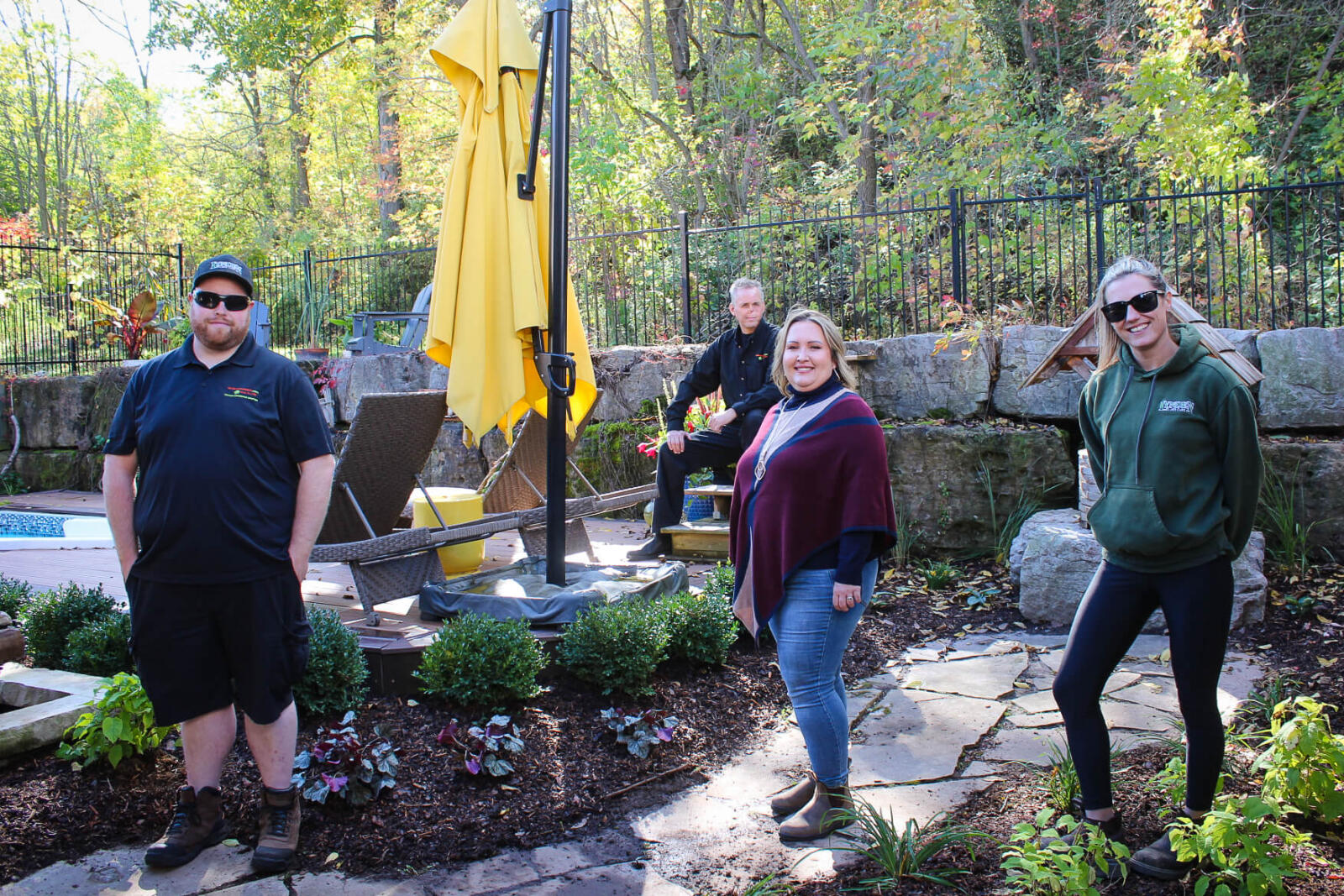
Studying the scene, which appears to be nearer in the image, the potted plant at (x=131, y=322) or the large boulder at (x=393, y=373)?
the large boulder at (x=393, y=373)

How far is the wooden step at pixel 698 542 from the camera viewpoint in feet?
19.0

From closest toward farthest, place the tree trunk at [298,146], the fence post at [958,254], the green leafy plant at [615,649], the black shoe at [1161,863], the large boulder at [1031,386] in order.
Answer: the black shoe at [1161,863] < the green leafy plant at [615,649] < the large boulder at [1031,386] < the fence post at [958,254] < the tree trunk at [298,146]

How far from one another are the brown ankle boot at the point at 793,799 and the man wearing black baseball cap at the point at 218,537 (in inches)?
52.1

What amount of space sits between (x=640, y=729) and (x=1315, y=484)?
4.34m

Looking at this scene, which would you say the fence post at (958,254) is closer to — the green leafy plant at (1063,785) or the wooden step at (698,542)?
the wooden step at (698,542)

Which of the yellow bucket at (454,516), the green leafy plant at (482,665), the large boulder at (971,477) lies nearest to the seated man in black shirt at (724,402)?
the large boulder at (971,477)

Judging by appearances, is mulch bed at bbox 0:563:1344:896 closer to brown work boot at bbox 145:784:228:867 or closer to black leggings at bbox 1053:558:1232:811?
brown work boot at bbox 145:784:228:867

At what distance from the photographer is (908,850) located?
7.51 ft

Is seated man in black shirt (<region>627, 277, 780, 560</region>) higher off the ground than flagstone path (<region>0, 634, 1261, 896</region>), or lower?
higher

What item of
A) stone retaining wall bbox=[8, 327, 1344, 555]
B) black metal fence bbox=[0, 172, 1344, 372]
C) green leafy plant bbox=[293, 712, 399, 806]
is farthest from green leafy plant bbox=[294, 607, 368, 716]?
black metal fence bbox=[0, 172, 1344, 372]

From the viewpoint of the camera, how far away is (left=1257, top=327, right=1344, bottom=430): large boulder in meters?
5.52

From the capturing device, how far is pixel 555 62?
368 centimetres

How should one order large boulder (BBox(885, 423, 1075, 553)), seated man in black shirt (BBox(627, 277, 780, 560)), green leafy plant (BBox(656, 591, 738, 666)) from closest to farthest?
1. green leafy plant (BBox(656, 591, 738, 666))
2. seated man in black shirt (BBox(627, 277, 780, 560))
3. large boulder (BBox(885, 423, 1075, 553))

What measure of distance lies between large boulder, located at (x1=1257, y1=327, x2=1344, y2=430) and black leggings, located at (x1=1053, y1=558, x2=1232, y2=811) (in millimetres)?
4135
